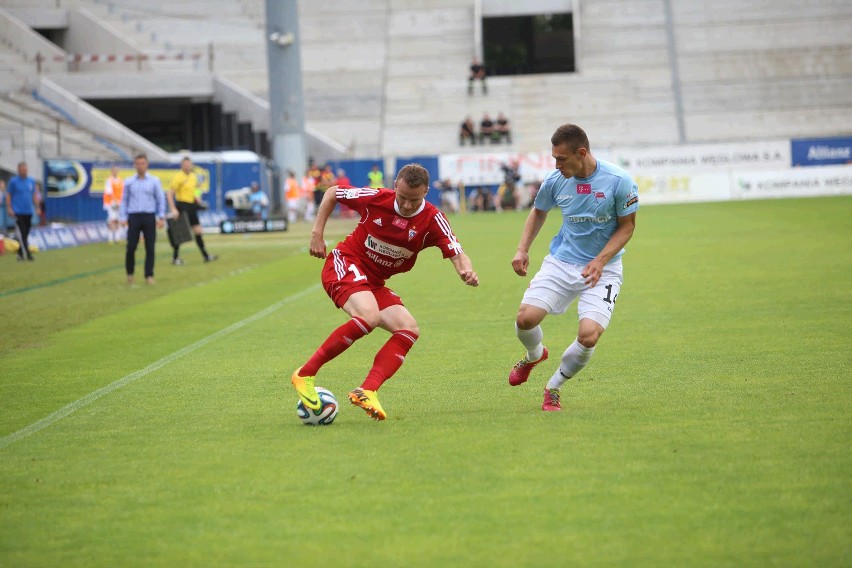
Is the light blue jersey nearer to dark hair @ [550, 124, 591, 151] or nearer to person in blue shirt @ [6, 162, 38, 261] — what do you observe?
dark hair @ [550, 124, 591, 151]

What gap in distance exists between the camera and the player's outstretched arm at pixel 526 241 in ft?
27.2

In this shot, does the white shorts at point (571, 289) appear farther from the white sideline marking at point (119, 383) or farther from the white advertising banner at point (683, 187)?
the white advertising banner at point (683, 187)

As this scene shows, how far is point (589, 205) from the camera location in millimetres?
8172

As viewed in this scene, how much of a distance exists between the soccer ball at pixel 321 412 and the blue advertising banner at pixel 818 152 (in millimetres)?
44907

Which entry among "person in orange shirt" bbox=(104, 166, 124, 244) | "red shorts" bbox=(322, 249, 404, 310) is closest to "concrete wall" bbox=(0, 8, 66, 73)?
"person in orange shirt" bbox=(104, 166, 124, 244)

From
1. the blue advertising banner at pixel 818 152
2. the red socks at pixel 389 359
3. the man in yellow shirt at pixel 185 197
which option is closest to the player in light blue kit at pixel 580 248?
the red socks at pixel 389 359

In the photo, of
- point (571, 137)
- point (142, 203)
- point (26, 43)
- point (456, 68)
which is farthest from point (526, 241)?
point (456, 68)

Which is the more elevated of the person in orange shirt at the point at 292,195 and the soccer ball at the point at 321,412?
the person in orange shirt at the point at 292,195

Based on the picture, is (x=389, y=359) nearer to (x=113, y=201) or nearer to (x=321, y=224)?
(x=321, y=224)

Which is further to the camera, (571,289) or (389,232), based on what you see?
(571,289)

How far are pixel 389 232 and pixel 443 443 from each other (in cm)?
172

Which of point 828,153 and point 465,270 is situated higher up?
point 828,153

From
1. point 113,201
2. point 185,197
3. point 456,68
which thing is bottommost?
point 185,197

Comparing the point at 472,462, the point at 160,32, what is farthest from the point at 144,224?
the point at 160,32
